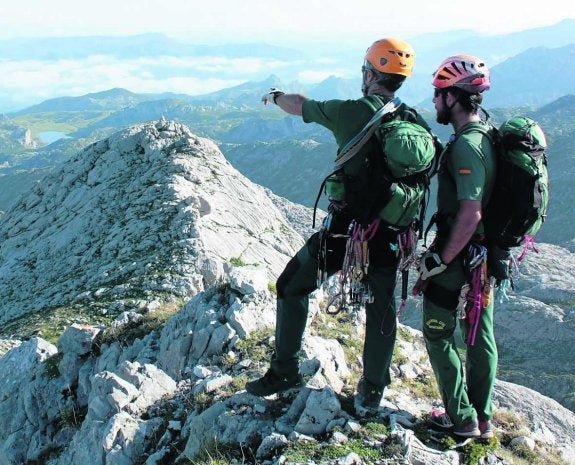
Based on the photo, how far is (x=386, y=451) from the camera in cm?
773

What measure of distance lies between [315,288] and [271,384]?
1800mm

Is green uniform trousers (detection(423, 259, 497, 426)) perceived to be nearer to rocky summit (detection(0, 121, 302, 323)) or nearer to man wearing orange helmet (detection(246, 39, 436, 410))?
man wearing orange helmet (detection(246, 39, 436, 410))

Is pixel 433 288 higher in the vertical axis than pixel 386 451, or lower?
higher

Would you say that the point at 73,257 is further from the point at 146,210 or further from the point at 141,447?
the point at 141,447

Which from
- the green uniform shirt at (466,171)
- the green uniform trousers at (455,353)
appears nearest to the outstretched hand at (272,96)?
the green uniform shirt at (466,171)

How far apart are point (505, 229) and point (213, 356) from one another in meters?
6.73

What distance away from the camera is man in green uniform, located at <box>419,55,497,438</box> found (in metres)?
7.29

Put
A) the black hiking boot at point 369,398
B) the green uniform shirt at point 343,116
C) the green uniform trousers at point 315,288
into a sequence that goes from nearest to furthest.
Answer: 1. the green uniform shirt at point 343,116
2. the green uniform trousers at point 315,288
3. the black hiking boot at point 369,398

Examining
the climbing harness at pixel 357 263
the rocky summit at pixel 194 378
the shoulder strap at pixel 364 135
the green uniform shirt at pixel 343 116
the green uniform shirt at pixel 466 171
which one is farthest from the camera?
the rocky summit at pixel 194 378

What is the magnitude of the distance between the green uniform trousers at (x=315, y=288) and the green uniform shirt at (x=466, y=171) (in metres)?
1.10

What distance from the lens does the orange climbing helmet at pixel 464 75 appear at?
7.61 m

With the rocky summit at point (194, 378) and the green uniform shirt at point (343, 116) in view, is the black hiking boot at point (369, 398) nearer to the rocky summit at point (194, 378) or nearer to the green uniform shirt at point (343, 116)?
the rocky summit at point (194, 378)

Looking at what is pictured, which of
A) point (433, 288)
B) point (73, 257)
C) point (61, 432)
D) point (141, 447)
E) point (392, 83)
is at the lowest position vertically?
point (73, 257)

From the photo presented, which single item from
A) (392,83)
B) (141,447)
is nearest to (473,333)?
(392,83)
